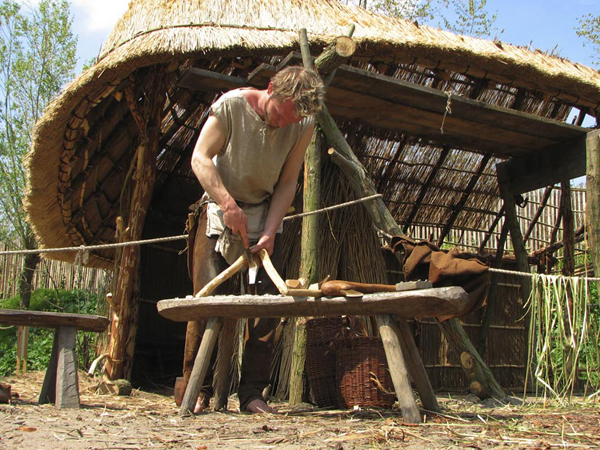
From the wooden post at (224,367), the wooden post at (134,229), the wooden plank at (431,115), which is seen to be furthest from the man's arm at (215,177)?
the wooden post at (134,229)

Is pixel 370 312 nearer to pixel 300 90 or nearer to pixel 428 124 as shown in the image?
pixel 300 90

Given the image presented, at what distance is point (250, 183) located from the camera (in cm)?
301

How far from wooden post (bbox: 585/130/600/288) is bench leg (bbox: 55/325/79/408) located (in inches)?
128

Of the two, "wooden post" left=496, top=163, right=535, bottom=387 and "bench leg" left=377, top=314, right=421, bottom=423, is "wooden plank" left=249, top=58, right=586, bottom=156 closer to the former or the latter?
"wooden post" left=496, top=163, right=535, bottom=387

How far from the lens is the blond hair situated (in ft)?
8.71

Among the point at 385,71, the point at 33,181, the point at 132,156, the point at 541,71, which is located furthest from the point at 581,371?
the point at 33,181

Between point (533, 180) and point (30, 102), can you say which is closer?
point (533, 180)

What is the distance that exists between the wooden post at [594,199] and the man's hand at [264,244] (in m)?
2.41

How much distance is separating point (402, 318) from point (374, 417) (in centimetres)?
44

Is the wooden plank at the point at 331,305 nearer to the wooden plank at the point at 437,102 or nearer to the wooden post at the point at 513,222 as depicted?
the wooden plank at the point at 437,102

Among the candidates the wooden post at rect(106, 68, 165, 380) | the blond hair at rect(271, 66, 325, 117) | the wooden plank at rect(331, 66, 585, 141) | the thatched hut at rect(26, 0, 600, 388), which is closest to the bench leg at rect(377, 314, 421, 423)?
the blond hair at rect(271, 66, 325, 117)

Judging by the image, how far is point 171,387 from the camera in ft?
19.4

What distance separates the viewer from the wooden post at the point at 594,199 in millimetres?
4180

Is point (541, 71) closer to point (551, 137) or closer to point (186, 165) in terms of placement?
point (551, 137)
